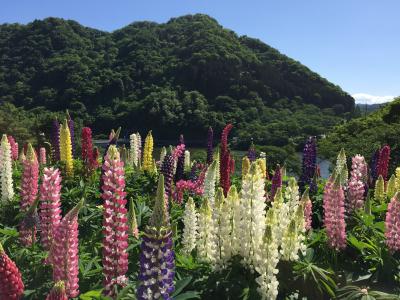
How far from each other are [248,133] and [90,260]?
80.5 metres

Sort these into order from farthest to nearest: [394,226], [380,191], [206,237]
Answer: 1. [380,191]
2. [394,226]
3. [206,237]

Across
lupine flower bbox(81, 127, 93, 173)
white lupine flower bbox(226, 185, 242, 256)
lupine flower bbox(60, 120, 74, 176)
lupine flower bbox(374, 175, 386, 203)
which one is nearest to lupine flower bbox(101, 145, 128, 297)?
white lupine flower bbox(226, 185, 242, 256)

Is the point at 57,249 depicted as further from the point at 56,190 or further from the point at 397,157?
the point at 397,157

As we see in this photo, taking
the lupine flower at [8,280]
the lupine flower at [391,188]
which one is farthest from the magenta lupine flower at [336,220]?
→ the lupine flower at [8,280]

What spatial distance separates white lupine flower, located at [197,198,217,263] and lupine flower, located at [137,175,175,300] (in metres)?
1.33

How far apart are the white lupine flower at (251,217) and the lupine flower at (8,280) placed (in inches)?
88.5

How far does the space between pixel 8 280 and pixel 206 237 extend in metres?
2.24

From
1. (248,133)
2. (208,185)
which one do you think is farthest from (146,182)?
(248,133)

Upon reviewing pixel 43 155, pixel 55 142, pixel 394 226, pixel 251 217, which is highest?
pixel 55 142

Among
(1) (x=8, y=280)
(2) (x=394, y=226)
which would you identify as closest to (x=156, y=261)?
(1) (x=8, y=280)

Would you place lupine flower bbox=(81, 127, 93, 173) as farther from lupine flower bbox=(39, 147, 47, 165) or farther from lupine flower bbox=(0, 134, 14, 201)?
lupine flower bbox=(39, 147, 47, 165)

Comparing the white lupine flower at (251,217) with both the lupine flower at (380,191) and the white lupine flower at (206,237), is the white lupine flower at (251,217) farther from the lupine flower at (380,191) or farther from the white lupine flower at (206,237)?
the lupine flower at (380,191)

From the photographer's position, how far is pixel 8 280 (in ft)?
11.9

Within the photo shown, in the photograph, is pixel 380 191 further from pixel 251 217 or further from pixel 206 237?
pixel 206 237
